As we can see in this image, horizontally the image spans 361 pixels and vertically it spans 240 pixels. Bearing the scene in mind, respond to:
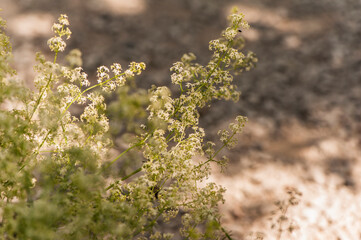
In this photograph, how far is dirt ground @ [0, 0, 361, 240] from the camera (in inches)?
55.9

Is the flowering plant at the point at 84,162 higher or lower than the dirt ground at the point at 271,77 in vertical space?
lower

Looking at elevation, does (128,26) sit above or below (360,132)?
above

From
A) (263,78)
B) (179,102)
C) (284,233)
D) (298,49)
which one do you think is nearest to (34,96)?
(179,102)

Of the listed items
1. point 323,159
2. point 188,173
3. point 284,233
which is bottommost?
point 188,173

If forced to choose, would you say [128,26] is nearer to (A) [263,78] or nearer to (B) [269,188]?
(A) [263,78]

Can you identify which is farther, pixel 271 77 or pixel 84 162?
pixel 271 77

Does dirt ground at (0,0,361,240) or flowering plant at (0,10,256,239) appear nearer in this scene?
flowering plant at (0,10,256,239)

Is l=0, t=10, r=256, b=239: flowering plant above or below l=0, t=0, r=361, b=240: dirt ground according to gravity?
below

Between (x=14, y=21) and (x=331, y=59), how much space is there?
1604mm

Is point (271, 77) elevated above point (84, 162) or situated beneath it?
elevated above

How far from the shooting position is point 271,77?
190cm

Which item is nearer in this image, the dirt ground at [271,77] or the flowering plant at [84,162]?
the flowering plant at [84,162]

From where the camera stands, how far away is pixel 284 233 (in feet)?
4.26

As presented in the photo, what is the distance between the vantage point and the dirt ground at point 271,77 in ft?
4.66
